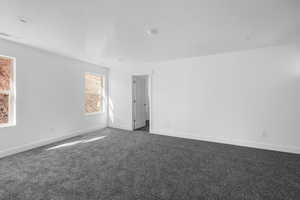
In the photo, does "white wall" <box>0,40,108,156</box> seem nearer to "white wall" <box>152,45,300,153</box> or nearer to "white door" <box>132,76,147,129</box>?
"white door" <box>132,76,147,129</box>

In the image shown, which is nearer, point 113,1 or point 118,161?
point 113,1

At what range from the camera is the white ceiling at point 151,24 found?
5.80 ft

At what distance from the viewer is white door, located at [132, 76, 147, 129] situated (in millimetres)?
5309

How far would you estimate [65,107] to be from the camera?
411 cm

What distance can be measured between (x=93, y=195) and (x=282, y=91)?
14.4 ft

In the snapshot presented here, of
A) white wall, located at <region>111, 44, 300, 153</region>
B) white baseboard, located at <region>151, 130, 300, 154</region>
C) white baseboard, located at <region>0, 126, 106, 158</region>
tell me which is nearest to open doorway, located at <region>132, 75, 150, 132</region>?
white wall, located at <region>111, 44, 300, 153</region>

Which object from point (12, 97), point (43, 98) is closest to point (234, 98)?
point (43, 98)

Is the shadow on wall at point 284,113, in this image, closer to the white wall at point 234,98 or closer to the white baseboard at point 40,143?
the white wall at point 234,98

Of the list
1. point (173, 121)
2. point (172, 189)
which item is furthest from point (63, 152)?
point (173, 121)

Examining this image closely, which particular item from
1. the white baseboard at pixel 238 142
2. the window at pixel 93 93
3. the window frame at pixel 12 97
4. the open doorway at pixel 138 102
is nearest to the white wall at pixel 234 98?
the white baseboard at pixel 238 142

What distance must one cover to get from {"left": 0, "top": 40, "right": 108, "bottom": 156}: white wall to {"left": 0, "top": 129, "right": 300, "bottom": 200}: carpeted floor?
18.8 inches

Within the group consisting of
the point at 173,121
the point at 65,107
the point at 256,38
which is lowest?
the point at 173,121

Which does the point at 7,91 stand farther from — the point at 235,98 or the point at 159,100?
the point at 235,98

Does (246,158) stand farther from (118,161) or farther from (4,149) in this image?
(4,149)
